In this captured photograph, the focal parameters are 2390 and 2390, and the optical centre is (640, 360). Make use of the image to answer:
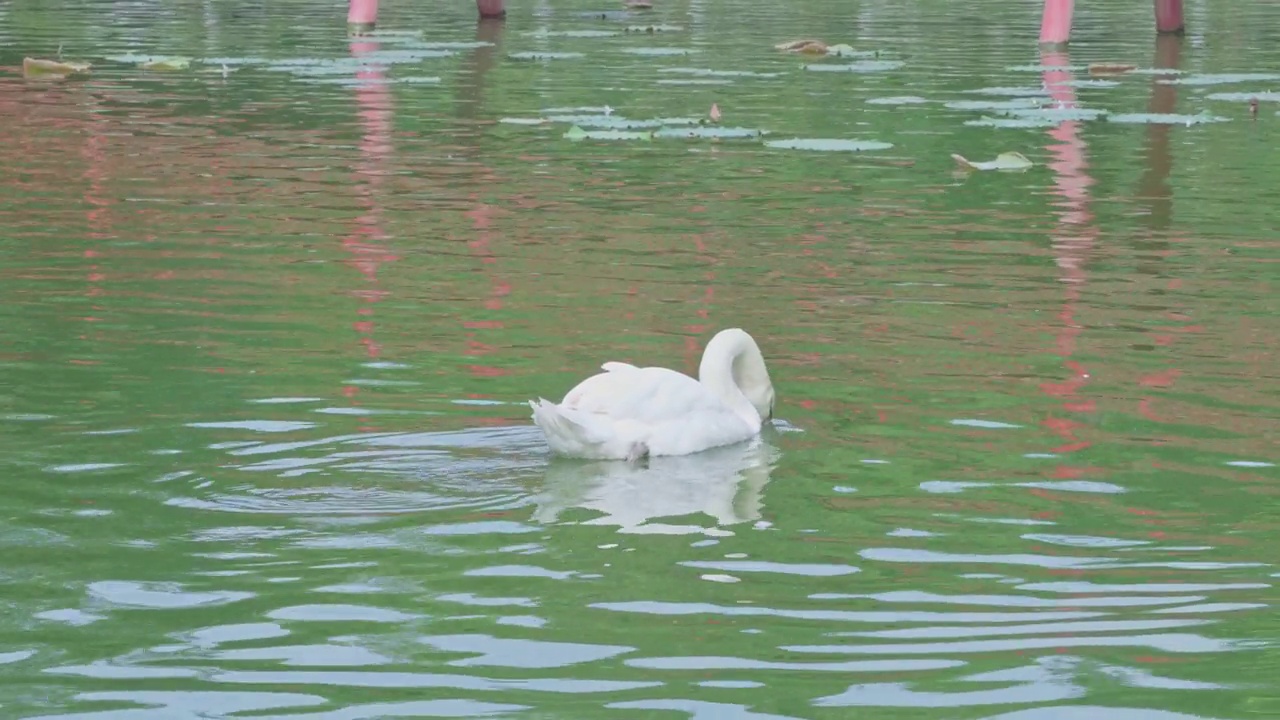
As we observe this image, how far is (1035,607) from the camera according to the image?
266 inches

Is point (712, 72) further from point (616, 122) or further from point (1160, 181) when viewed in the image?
point (1160, 181)

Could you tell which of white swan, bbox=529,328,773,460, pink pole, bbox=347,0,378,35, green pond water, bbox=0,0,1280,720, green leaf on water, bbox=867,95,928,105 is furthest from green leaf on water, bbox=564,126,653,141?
pink pole, bbox=347,0,378,35

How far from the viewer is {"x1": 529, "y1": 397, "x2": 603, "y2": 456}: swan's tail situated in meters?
8.46

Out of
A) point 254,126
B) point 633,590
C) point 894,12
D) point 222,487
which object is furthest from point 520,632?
point 894,12

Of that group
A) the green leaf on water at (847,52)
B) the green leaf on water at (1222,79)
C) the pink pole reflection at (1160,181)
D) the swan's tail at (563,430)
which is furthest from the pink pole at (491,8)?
the swan's tail at (563,430)

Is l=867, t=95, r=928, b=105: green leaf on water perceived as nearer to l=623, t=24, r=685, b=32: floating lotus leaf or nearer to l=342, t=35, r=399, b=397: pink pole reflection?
l=342, t=35, r=399, b=397: pink pole reflection

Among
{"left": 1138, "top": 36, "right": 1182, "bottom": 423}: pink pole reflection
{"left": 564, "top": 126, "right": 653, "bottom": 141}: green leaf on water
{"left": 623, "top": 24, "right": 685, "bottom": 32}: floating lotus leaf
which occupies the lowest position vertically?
{"left": 1138, "top": 36, "right": 1182, "bottom": 423}: pink pole reflection

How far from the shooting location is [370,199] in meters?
16.0

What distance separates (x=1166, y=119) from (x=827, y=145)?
372 cm

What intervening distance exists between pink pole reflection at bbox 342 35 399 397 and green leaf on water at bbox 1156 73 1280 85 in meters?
8.53

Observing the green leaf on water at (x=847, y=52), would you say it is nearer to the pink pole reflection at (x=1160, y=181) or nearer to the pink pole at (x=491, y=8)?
the pink pole reflection at (x=1160, y=181)

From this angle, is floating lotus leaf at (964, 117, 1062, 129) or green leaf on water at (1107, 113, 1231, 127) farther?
green leaf on water at (1107, 113, 1231, 127)

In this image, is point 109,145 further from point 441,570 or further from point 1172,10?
point 1172,10

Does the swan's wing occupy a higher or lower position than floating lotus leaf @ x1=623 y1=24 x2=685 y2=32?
higher
